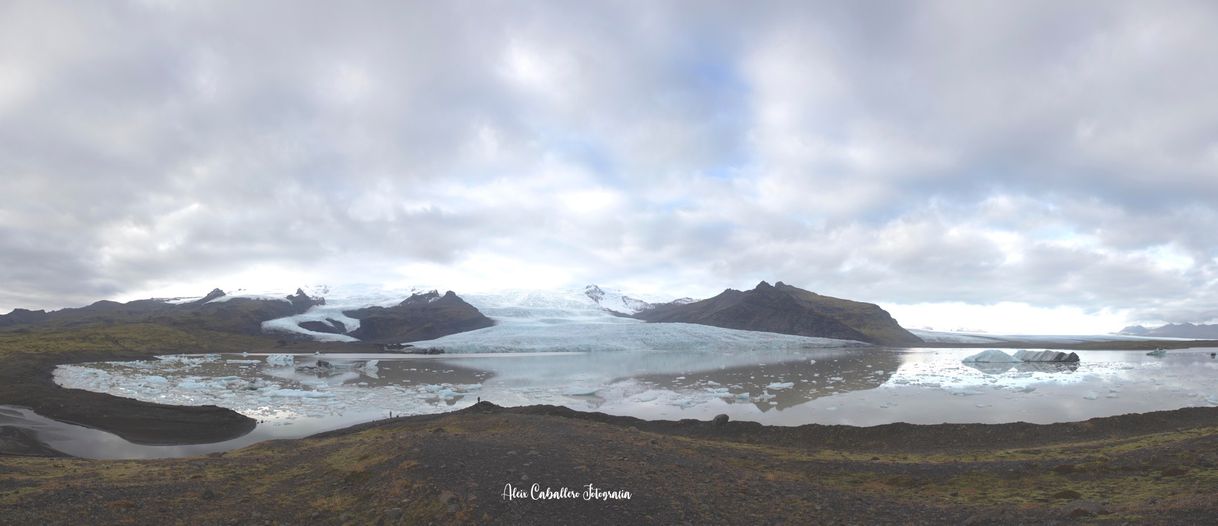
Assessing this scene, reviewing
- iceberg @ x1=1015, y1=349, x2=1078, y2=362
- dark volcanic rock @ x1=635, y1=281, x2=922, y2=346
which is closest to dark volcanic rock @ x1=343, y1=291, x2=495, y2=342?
dark volcanic rock @ x1=635, y1=281, x2=922, y2=346

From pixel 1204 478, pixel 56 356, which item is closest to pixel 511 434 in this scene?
pixel 1204 478

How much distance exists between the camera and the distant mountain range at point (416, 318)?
436ft

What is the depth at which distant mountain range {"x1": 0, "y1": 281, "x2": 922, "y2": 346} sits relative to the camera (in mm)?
133000

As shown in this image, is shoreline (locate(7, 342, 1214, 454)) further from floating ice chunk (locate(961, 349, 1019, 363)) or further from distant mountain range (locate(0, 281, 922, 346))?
distant mountain range (locate(0, 281, 922, 346))

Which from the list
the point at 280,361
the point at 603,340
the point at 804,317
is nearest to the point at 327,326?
the point at 280,361

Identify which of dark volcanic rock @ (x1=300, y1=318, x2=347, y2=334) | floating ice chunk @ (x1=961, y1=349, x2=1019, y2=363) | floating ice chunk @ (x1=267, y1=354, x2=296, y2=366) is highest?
dark volcanic rock @ (x1=300, y1=318, x2=347, y2=334)

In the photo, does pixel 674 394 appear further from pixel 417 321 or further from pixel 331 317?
pixel 331 317

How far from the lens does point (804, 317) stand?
15575 centimetres

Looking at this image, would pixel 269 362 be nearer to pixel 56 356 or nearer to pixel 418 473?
pixel 56 356

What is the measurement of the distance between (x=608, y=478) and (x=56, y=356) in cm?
7596

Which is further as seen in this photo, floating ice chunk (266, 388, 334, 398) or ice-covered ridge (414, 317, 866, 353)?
ice-covered ridge (414, 317, 866, 353)
